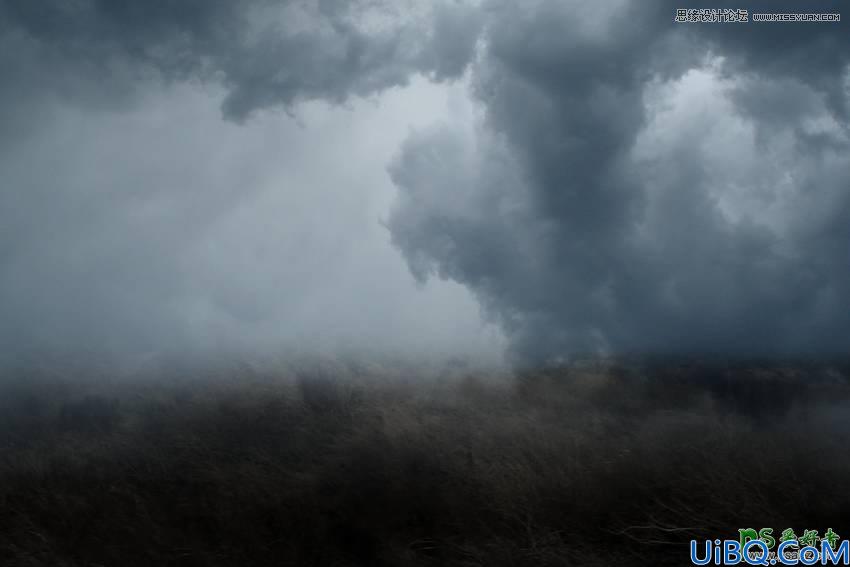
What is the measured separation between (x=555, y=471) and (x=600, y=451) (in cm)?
85

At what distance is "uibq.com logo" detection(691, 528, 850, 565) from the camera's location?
16.8 ft

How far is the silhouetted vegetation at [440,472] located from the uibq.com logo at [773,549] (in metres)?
0.11

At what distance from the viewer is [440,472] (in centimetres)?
693

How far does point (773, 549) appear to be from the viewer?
206 inches

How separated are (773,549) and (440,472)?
10.8 feet

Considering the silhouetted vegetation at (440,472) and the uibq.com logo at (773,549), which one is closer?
the uibq.com logo at (773,549)

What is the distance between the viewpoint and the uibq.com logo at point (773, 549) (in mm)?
5113

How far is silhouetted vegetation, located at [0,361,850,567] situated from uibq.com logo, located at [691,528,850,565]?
0.37ft

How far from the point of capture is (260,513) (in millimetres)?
6555

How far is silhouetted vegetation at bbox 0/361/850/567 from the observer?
225 inches

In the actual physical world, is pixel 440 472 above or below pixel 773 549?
above

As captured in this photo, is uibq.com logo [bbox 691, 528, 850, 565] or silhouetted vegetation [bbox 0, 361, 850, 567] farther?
silhouetted vegetation [bbox 0, 361, 850, 567]

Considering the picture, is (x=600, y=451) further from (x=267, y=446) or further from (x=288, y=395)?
(x=288, y=395)

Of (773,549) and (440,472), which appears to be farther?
(440,472)
